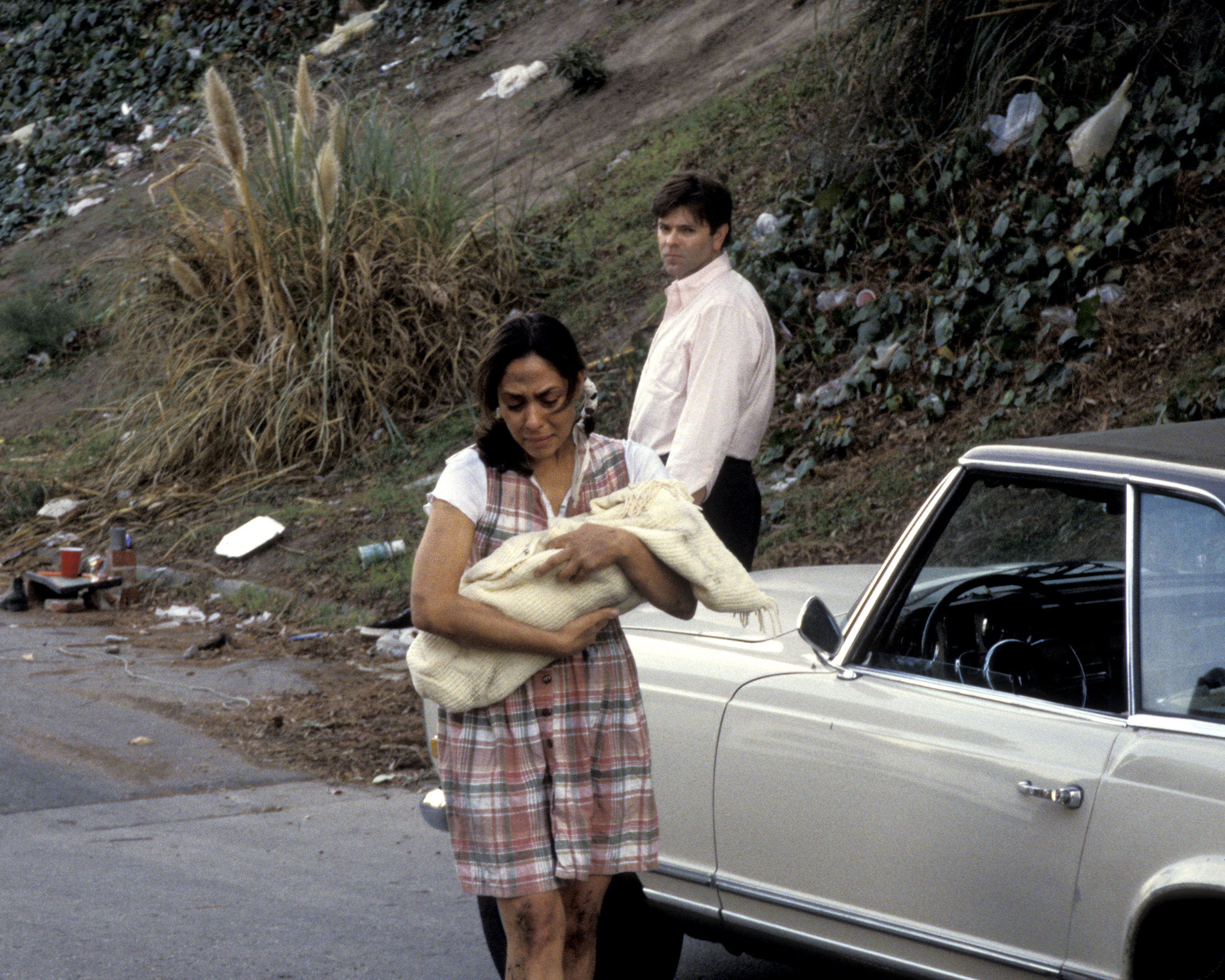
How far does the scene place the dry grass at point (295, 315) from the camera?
10930mm

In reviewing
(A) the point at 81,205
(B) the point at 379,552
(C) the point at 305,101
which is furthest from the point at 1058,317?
(A) the point at 81,205

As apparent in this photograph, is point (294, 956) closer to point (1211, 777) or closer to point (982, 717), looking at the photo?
point (982, 717)

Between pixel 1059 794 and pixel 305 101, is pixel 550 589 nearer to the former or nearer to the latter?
pixel 1059 794

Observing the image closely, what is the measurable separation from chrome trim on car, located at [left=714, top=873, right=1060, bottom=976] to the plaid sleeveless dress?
16.7 inches

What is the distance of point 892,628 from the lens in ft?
10.7

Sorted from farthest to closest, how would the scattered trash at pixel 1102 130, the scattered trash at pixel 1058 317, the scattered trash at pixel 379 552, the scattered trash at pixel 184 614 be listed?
the scattered trash at pixel 379 552
the scattered trash at pixel 184 614
the scattered trash at pixel 1102 130
the scattered trash at pixel 1058 317

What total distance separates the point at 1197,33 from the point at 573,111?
26.8ft

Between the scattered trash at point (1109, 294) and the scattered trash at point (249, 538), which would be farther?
the scattered trash at point (249, 538)

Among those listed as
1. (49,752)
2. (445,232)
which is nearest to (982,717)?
(49,752)

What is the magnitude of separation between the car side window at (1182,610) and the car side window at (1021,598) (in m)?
0.19

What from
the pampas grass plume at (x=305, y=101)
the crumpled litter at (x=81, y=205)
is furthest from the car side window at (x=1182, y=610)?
the crumpled litter at (x=81, y=205)

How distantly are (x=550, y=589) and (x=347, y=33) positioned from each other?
19.4 metres

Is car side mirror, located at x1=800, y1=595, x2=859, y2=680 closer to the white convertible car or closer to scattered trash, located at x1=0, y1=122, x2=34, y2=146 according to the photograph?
the white convertible car

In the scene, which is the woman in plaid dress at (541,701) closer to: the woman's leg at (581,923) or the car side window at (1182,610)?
the woman's leg at (581,923)
